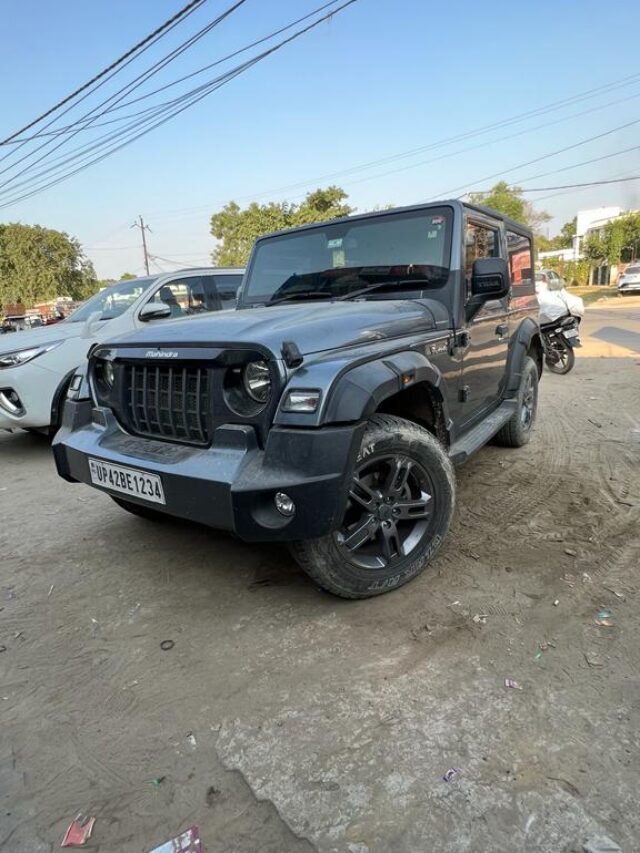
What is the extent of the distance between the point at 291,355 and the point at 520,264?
11.0 feet

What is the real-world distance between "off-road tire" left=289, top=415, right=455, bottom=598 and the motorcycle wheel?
7362 mm

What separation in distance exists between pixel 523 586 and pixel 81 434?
2380 millimetres

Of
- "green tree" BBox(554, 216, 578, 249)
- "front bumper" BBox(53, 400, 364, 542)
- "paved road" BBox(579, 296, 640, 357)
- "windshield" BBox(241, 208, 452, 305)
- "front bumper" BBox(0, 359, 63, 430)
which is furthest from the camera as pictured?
"green tree" BBox(554, 216, 578, 249)

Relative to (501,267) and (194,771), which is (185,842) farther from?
(501,267)

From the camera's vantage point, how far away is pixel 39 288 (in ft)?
136

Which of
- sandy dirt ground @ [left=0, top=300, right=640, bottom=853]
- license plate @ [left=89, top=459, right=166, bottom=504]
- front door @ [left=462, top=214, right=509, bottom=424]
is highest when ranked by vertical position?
front door @ [left=462, top=214, right=509, bottom=424]

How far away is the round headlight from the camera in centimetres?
221

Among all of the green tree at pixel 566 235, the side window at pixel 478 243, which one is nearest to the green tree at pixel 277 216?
A: the side window at pixel 478 243

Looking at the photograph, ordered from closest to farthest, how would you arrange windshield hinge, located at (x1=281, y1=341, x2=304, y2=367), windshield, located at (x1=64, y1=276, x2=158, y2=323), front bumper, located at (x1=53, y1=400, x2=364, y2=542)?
1. front bumper, located at (x1=53, y1=400, x2=364, y2=542)
2. windshield hinge, located at (x1=281, y1=341, x2=304, y2=367)
3. windshield, located at (x1=64, y1=276, x2=158, y2=323)

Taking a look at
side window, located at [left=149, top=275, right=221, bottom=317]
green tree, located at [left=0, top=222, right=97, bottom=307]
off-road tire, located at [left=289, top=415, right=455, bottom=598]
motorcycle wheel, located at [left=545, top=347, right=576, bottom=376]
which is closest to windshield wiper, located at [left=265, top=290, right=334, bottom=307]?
off-road tire, located at [left=289, top=415, right=455, bottom=598]

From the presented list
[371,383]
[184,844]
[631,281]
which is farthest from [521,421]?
[631,281]

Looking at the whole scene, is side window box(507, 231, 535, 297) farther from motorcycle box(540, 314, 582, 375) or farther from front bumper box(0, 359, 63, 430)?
front bumper box(0, 359, 63, 430)

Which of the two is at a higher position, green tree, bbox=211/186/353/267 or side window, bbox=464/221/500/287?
green tree, bbox=211/186/353/267

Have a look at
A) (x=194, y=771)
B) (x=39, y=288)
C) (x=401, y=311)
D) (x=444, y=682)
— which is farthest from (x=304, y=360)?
(x=39, y=288)
